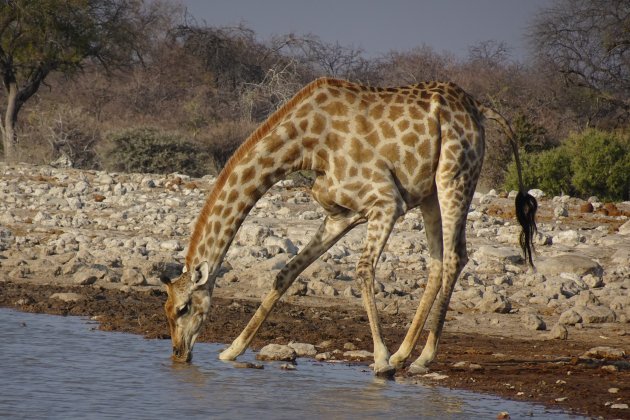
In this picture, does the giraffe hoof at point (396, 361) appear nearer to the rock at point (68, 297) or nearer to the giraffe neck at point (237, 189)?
the giraffe neck at point (237, 189)

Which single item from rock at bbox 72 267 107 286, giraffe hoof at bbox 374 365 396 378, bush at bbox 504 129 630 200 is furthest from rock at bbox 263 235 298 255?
bush at bbox 504 129 630 200

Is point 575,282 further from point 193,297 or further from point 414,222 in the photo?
point 193,297

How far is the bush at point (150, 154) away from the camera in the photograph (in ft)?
76.4

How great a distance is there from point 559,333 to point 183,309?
319 cm

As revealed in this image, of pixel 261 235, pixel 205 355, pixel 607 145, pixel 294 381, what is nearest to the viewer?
pixel 294 381

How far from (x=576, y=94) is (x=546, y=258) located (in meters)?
24.8

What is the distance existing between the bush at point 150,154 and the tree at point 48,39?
6217 millimetres

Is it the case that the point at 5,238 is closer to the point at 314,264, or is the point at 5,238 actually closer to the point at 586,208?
the point at 314,264

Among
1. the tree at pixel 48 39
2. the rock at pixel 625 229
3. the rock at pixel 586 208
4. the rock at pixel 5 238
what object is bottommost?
the rock at pixel 5 238

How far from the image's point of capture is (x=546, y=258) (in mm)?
12203

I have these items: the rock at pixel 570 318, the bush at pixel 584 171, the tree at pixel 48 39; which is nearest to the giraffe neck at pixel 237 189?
the rock at pixel 570 318

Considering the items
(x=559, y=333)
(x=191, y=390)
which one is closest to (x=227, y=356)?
(x=191, y=390)

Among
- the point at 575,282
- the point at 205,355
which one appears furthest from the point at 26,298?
the point at 575,282

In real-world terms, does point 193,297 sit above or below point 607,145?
below
